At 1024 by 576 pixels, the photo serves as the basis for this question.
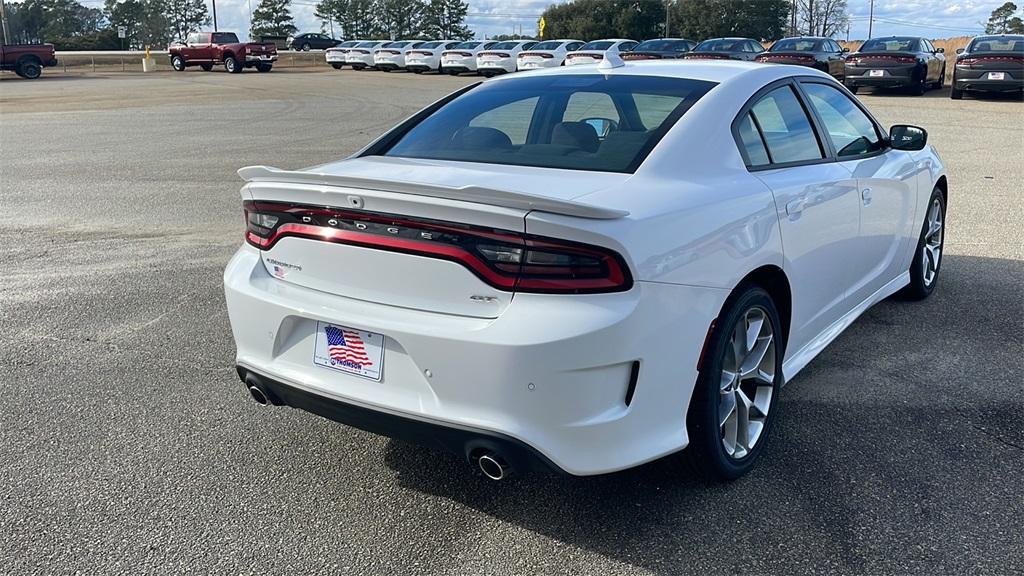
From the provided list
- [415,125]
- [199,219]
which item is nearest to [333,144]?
[199,219]

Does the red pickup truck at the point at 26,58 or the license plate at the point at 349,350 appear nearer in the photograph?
the license plate at the point at 349,350

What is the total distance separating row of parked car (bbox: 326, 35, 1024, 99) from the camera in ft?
66.0

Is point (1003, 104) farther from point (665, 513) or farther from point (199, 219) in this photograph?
point (665, 513)

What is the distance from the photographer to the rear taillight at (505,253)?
266 cm

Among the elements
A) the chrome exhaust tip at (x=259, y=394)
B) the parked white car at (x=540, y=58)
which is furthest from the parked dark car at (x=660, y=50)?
the chrome exhaust tip at (x=259, y=394)

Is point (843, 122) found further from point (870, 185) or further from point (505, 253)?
point (505, 253)

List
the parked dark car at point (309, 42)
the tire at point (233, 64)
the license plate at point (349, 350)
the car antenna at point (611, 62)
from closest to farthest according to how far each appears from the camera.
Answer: the license plate at point (349, 350), the car antenna at point (611, 62), the tire at point (233, 64), the parked dark car at point (309, 42)

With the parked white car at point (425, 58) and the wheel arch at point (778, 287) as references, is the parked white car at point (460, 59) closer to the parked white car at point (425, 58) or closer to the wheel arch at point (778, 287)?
the parked white car at point (425, 58)

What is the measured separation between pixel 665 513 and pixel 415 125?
213cm

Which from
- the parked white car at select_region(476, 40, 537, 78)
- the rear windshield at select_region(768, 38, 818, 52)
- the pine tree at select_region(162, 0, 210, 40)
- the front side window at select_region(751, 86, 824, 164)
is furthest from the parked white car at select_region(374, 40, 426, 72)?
the pine tree at select_region(162, 0, 210, 40)

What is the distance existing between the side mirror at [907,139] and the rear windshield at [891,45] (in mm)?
19839

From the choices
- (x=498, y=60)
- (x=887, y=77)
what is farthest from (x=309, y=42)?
(x=887, y=77)

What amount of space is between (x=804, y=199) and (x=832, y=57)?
2368 centimetres

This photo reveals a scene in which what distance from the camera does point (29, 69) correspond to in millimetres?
35469
